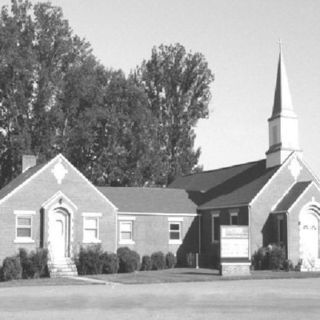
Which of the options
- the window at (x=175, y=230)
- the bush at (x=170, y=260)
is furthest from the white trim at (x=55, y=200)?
the window at (x=175, y=230)

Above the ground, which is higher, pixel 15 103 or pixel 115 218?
pixel 15 103

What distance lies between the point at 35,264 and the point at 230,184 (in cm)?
1736

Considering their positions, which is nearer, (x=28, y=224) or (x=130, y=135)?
(x=28, y=224)

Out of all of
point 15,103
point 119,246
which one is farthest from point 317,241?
point 15,103

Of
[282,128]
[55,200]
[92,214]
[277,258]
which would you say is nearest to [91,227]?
[92,214]

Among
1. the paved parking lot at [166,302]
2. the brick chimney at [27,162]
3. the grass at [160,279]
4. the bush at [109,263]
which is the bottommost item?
the grass at [160,279]

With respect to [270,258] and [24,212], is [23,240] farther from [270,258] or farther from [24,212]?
[270,258]

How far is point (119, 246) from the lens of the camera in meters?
44.7

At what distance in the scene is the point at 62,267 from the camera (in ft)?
130

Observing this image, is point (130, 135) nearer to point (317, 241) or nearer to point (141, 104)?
point (141, 104)

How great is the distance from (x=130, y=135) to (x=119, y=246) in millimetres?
18342

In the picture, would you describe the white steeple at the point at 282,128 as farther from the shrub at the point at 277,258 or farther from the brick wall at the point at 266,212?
the shrub at the point at 277,258

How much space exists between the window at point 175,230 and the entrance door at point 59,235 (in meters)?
8.72

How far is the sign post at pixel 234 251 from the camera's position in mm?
37094
